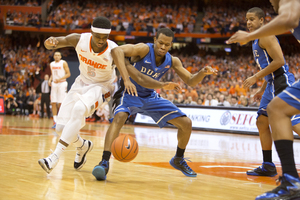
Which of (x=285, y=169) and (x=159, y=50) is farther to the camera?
(x=159, y=50)

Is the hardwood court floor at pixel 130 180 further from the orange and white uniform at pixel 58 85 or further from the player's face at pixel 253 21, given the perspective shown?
the orange and white uniform at pixel 58 85

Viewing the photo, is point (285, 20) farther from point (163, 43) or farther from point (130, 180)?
point (130, 180)

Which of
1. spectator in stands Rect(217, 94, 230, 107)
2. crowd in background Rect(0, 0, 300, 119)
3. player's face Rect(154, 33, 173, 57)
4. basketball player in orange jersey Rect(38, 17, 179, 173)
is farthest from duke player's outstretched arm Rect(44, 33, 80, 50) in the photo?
crowd in background Rect(0, 0, 300, 119)

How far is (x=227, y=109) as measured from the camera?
12.8 meters

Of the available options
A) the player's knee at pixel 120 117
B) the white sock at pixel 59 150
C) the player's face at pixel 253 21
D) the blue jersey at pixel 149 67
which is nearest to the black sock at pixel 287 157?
the player's knee at pixel 120 117

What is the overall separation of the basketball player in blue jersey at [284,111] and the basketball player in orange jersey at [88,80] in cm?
157

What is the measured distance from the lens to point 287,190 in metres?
2.73

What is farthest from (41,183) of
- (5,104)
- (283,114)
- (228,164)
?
(5,104)

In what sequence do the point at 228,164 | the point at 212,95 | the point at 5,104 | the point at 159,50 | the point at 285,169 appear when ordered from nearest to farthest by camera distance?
the point at 285,169 → the point at 159,50 → the point at 228,164 → the point at 212,95 → the point at 5,104

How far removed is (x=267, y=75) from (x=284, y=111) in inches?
76.9

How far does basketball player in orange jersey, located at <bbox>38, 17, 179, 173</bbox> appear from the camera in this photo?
424 centimetres

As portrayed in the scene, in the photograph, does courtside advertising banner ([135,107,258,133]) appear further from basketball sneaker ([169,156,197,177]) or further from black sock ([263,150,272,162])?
basketball sneaker ([169,156,197,177])

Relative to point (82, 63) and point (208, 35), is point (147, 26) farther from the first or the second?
point (82, 63)

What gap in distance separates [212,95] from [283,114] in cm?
1136
